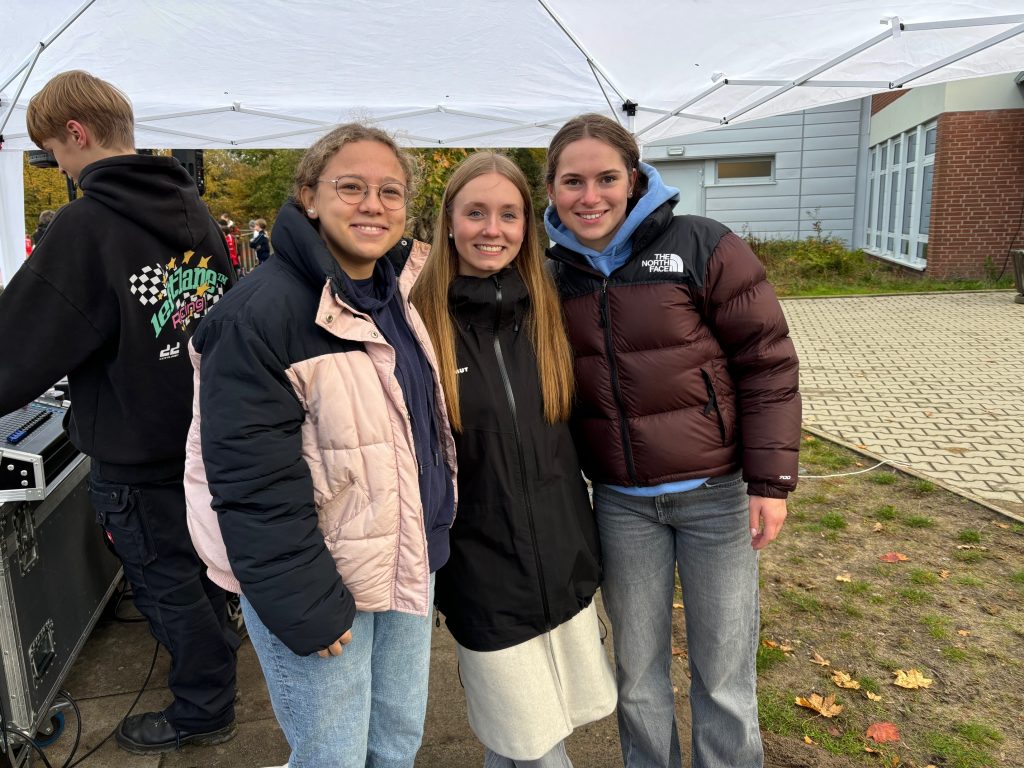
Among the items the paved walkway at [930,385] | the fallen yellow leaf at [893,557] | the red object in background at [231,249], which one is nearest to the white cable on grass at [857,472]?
the paved walkway at [930,385]

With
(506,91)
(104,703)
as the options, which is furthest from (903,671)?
(506,91)

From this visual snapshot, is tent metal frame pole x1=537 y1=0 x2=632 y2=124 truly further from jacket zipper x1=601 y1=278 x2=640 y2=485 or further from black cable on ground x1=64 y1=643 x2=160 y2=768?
black cable on ground x1=64 y1=643 x2=160 y2=768

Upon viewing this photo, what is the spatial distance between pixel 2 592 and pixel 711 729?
2376 mm

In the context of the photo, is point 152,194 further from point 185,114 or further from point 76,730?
point 185,114

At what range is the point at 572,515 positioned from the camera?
213 centimetres

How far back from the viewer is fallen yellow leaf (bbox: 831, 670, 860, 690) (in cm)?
317

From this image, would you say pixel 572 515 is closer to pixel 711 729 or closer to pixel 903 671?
pixel 711 729

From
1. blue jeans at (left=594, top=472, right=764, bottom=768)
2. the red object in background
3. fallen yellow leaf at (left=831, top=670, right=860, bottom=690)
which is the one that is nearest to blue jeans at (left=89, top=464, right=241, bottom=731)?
the red object in background

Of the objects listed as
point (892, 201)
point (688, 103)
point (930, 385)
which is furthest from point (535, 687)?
point (892, 201)

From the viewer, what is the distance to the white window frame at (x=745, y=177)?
19.2 m

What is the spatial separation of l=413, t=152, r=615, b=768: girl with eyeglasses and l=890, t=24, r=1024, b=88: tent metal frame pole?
8.32 ft

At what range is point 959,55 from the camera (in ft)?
11.4

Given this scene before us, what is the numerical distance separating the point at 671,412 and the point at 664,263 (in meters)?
0.43

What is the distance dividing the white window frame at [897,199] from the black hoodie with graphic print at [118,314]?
15605 mm
